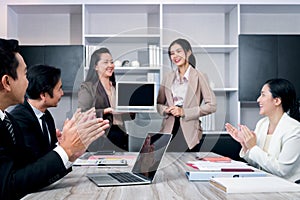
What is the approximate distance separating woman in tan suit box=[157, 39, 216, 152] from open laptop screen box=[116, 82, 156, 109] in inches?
4.3

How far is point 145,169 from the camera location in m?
1.65

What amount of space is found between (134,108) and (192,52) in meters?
0.68

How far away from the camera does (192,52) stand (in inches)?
98.4

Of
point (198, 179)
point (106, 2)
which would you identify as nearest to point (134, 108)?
point (198, 179)

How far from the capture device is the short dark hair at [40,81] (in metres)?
2.43

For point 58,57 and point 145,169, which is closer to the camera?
point 145,169

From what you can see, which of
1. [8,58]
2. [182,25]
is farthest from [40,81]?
[182,25]

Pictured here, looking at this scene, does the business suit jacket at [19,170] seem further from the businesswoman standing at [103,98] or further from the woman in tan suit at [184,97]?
the woman in tan suit at [184,97]

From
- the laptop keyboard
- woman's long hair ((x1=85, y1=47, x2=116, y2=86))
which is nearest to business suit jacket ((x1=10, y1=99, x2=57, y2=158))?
woman's long hair ((x1=85, y1=47, x2=116, y2=86))

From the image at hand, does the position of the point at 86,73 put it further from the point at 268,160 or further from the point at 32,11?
the point at 32,11

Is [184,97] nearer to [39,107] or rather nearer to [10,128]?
[39,107]

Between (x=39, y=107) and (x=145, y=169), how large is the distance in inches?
43.3

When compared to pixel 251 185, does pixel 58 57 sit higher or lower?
higher

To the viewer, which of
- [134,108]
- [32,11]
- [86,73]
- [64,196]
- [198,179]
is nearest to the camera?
[64,196]
